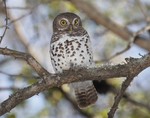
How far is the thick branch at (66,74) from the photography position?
165 inches

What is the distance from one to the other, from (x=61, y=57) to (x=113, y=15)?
187 inches

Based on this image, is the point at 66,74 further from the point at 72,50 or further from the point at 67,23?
the point at 67,23

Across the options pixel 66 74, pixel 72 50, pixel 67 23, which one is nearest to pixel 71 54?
pixel 72 50

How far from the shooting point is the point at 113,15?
9547mm

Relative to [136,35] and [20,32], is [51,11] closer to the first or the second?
[20,32]

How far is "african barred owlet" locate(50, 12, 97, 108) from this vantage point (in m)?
4.95

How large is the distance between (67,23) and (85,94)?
783mm

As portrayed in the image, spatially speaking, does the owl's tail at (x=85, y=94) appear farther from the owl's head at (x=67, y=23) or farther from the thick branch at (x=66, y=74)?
the thick branch at (x=66, y=74)

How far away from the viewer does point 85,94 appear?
5250mm

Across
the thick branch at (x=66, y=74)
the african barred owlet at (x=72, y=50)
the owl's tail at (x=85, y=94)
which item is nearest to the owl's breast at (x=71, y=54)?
Answer: the african barred owlet at (x=72, y=50)

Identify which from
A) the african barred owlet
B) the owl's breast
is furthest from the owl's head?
the owl's breast

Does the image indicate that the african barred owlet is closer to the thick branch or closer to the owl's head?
the owl's head

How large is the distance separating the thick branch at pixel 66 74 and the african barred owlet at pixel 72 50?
54 centimetres

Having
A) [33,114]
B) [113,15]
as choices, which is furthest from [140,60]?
[113,15]
